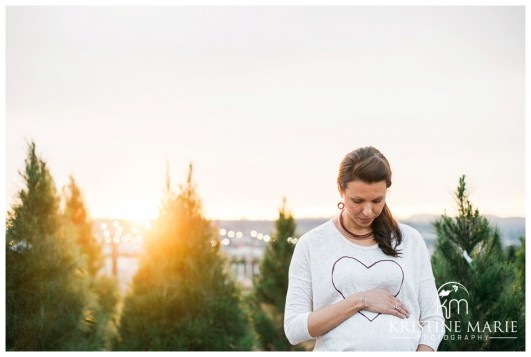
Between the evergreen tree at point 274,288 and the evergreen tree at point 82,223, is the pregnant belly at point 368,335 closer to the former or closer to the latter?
the evergreen tree at point 274,288

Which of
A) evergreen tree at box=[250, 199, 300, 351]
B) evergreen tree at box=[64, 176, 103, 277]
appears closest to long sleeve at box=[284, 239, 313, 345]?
evergreen tree at box=[250, 199, 300, 351]

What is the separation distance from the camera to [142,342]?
204 inches

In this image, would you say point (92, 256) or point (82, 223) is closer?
point (92, 256)

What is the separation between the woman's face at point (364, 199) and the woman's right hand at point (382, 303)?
28cm

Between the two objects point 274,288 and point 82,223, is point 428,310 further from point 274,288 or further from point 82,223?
point 82,223

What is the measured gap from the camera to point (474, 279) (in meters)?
4.02

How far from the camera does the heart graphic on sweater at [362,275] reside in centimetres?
228

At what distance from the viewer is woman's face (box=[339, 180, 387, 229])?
222cm

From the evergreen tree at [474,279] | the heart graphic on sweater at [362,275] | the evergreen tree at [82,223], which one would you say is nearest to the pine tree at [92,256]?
the evergreen tree at [82,223]

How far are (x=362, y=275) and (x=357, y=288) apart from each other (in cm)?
5

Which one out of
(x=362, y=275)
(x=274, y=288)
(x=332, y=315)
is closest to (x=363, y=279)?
(x=362, y=275)

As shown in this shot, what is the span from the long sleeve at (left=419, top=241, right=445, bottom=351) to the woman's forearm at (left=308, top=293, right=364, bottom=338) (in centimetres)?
28

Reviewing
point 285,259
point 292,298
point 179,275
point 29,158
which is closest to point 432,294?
point 292,298

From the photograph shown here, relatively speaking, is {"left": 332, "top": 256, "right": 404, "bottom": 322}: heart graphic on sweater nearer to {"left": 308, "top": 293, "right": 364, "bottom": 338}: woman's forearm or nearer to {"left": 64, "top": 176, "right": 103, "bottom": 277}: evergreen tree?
{"left": 308, "top": 293, "right": 364, "bottom": 338}: woman's forearm
